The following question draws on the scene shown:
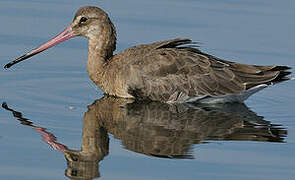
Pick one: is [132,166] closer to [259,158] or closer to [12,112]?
[259,158]

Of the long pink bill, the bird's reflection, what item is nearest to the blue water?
the bird's reflection

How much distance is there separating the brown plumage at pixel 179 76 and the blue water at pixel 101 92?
0.42 metres

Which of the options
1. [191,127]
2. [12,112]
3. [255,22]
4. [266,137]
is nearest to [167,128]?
[191,127]

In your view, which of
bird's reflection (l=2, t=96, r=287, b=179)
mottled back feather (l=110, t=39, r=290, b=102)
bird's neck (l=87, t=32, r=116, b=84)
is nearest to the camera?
bird's reflection (l=2, t=96, r=287, b=179)

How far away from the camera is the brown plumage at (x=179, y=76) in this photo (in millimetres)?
13711

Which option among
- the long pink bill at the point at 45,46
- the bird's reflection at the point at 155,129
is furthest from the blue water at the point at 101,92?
the long pink bill at the point at 45,46

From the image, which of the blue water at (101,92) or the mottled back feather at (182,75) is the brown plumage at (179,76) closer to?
the mottled back feather at (182,75)

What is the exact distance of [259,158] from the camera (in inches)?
428

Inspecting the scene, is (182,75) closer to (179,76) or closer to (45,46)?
(179,76)

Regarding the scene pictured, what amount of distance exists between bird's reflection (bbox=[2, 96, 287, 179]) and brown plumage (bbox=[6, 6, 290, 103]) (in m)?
0.19

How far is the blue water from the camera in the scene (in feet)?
34.1

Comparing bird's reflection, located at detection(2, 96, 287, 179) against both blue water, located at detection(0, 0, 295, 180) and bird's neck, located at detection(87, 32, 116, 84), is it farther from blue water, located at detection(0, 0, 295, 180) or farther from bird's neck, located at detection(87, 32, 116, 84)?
bird's neck, located at detection(87, 32, 116, 84)

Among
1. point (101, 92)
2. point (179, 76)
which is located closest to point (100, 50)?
point (101, 92)

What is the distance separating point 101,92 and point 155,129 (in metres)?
2.69
